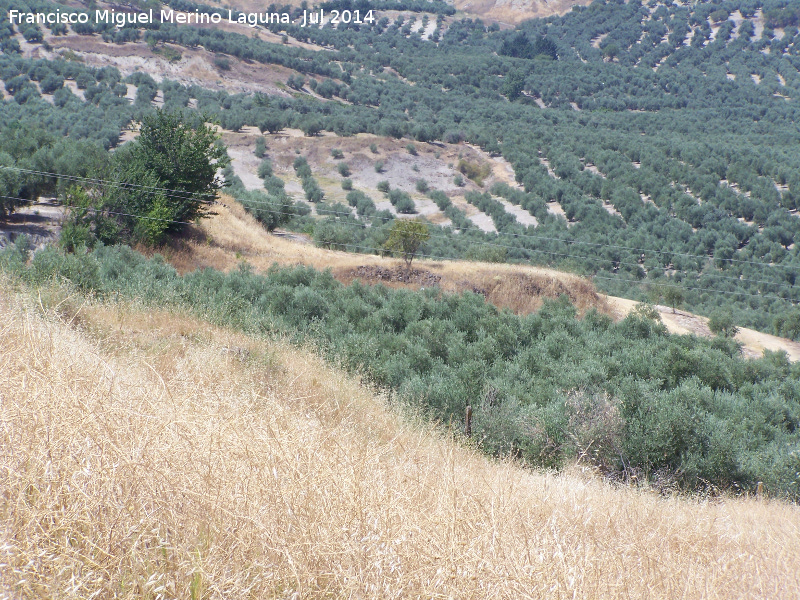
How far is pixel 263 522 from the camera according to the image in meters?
2.57

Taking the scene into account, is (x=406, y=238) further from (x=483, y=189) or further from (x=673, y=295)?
(x=483, y=189)

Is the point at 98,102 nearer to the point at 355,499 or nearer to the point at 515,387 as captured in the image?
the point at 515,387

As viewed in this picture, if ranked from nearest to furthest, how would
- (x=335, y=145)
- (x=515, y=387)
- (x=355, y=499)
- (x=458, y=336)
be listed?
(x=355, y=499), (x=515, y=387), (x=458, y=336), (x=335, y=145)

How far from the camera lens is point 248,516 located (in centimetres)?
253

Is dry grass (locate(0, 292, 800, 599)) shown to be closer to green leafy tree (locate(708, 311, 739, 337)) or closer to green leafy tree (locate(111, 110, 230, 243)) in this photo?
green leafy tree (locate(111, 110, 230, 243))

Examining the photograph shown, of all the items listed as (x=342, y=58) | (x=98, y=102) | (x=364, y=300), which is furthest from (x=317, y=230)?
(x=342, y=58)

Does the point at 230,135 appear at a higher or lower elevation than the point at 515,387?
lower

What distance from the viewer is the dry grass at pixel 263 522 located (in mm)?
2316

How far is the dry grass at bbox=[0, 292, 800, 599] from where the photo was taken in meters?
2.32

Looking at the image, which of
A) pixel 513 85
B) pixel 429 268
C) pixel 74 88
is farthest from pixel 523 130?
pixel 429 268

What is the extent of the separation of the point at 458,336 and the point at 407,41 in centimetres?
10950

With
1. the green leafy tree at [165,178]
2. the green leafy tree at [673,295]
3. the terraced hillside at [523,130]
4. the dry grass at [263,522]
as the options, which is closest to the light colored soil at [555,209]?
the terraced hillside at [523,130]

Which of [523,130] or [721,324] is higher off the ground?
[721,324]

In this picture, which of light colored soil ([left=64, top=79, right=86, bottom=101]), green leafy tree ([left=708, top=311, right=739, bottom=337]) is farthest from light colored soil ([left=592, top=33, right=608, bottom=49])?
green leafy tree ([left=708, top=311, right=739, bottom=337])
